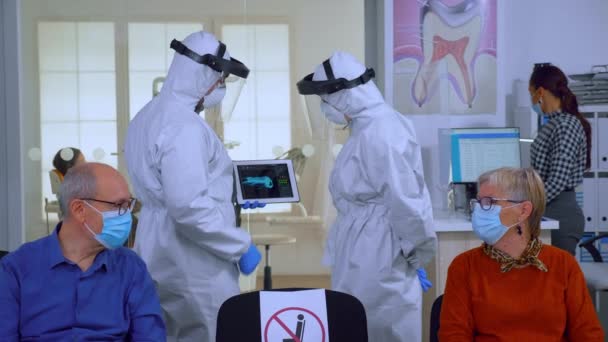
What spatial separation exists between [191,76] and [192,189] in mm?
466

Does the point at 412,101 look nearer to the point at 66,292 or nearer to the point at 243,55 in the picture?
the point at 243,55

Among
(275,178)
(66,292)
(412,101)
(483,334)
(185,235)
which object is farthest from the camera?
(412,101)

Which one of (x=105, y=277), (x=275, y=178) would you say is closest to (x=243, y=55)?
(x=275, y=178)

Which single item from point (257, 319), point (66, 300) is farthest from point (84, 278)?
point (257, 319)

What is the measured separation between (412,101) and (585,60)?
4.04 feet

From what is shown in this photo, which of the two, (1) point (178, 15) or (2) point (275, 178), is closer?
(2) point (275, 178)

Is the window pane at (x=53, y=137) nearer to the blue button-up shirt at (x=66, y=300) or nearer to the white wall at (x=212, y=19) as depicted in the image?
the white wall at (x=212, y=19)

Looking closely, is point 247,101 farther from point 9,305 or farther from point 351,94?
point 9,305

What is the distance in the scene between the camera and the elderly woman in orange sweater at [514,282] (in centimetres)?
227

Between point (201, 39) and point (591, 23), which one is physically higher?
point (591, 23)

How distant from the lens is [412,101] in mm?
4344

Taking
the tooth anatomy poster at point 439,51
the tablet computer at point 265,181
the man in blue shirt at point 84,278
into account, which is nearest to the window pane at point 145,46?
the tooth anatomy poster at point 439,51

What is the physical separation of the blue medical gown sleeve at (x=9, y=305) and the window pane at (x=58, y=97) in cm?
262

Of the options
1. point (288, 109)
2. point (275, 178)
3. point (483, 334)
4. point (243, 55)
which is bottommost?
point (483, 334)
